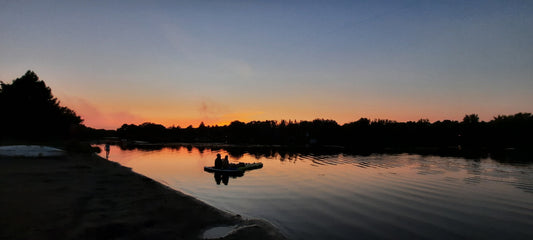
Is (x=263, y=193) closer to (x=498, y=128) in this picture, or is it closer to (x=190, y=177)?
(x=190, y=177)

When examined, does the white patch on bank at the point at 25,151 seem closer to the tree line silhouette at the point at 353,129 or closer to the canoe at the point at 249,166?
the canoe at the point at 249,166

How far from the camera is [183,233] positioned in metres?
12.3

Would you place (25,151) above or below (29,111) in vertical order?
below

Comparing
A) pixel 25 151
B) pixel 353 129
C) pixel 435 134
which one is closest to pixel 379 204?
pixel 25 151

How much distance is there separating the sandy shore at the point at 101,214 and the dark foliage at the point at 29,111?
59819mm

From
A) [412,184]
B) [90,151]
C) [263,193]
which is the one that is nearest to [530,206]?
[412,184]

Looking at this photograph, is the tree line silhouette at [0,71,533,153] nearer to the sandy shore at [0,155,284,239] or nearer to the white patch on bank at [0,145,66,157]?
the white patch on bank at [0,145,66,157]

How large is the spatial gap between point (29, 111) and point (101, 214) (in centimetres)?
7196

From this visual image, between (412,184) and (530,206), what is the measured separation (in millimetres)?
10088

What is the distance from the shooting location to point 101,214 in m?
14.0

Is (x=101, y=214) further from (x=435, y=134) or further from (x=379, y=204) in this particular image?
(x=435, y=134)

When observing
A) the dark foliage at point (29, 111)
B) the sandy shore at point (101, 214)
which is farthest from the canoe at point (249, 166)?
the dark foliage at point (29, 111)

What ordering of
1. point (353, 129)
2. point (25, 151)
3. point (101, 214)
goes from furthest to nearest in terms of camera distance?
point (353, 129) < point (25, 151) < point (101, 214)

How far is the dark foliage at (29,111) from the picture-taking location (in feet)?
223
